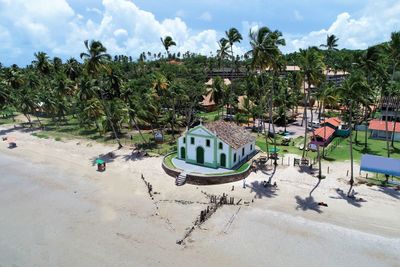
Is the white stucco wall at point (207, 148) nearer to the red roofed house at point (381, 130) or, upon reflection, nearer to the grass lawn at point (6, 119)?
the red roofed house at point (381, 130)

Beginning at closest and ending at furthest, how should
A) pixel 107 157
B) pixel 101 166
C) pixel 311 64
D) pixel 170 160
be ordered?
pixel 311 64 < pixel 101 166 < pixel 170 160 < pixel 107 157

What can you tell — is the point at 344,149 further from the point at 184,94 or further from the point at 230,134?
the point at 184,94

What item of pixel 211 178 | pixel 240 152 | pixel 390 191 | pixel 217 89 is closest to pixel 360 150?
pixel 390 191

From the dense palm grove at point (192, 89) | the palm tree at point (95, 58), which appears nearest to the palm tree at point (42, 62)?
the dense palm grove at point (192, 89)

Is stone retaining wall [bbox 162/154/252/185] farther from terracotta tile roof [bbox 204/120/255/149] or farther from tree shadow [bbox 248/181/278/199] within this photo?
terracotta tile roof [bbox 204/120/255/149]

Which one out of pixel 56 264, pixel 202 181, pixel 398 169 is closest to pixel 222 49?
pixel 202 181

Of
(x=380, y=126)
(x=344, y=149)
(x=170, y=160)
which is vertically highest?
(x=380, y=126)

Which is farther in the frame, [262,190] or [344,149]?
[344,149]
